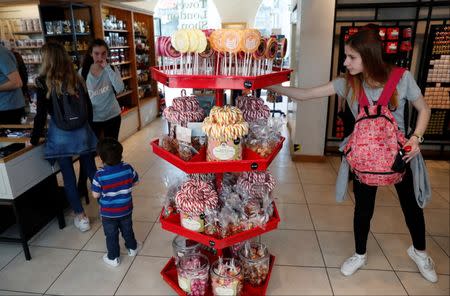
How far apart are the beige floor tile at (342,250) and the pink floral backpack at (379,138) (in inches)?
31.8

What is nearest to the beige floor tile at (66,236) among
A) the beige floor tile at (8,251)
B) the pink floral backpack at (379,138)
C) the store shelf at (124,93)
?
the beige floor tile at (8,251)

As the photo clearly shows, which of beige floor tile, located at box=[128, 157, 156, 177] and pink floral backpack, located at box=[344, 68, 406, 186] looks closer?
pink floral backpack, located at box=[344, 68, 406, 186]

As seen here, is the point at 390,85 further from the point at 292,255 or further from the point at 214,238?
the point at 292,255

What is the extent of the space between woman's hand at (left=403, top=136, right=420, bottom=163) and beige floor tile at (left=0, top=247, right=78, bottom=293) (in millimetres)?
2458

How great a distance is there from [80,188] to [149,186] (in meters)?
0.74

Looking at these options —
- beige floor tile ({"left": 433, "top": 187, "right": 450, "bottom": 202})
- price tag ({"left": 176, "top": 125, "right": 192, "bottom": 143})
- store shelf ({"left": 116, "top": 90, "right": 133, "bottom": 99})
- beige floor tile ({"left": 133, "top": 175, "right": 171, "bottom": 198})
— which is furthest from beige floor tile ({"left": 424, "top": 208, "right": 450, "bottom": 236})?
store shelf ({"left": 116, "top": 90, "right": 133, "bottom": 99})

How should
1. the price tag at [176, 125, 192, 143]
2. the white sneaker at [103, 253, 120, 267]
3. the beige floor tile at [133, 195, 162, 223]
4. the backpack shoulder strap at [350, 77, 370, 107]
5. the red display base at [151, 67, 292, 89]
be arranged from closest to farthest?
1. the red display base at [151, 67, 292, 89]
2. the price tag at [176, 125, 192, 143]
3. the backpack shoulder strap at [350, 77, 370, 107]
4. the white sneaker at [103, 253, 120, 267]
5. the beige floor tile at [133, 195, 162, 223]

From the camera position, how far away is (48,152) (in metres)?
2.65

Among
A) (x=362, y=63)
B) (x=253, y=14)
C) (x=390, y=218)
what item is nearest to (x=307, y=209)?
(x=390, y=218)

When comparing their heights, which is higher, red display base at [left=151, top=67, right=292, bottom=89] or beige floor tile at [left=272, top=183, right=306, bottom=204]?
red display base at [left=151, top=67, right=292, bottom=89]

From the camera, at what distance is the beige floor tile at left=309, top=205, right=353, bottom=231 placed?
9.77ft

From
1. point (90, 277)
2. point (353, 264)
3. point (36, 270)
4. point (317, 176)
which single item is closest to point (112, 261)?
point (90, 277)

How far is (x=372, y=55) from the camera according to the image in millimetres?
1864

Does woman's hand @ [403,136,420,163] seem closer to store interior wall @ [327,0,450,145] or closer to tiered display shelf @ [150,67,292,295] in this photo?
tiered display shelf @ [150,67,292,295]
